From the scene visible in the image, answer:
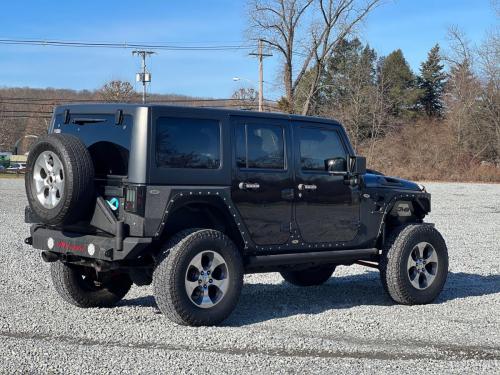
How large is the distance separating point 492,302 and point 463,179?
47054 mm

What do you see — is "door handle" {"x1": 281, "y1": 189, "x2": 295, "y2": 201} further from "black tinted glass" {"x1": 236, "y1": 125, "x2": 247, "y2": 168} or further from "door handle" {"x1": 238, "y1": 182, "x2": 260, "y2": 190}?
"black tinted glass" {"x1": 236, "y1": 125, "x2": 247, "y2": 168}

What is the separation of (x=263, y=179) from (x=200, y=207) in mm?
701

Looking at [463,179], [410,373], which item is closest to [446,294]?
[410,373]

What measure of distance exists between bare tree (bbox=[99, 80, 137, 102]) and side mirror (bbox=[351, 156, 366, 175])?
70.0 m

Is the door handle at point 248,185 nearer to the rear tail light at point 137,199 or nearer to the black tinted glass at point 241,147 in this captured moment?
the black tinted glass at point 241,147

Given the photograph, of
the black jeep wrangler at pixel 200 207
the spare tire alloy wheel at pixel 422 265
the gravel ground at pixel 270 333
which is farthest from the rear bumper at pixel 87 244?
the spare tire alloy wheel at pixel 422 265

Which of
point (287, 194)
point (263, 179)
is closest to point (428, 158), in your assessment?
point (287, 194)

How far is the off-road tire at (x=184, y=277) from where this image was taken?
6484 millimetres

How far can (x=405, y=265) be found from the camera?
813cm

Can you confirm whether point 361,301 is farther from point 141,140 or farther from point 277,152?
point 141,140

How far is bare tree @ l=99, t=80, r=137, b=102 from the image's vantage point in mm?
77625

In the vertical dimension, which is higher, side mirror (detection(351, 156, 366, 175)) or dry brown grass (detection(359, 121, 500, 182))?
dry brown grass (detection(359, 121, 500, 182))

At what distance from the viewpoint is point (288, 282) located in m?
9.70

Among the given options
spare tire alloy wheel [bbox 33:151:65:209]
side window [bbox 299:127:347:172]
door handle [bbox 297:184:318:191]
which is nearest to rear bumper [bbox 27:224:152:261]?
spare tire alloy wheel [bbox 33:151:65:209]
